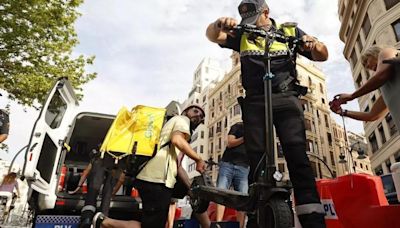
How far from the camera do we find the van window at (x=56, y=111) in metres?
4.43

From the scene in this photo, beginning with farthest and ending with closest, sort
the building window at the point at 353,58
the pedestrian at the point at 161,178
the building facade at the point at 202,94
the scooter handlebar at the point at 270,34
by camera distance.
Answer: the building facade at the point at 202,94, the building window at the point at 353,58, the pedestrian at the point at 161,178, the scooter handlebar at the point at 270,34

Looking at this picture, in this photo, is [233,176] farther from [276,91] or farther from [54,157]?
[54,157]

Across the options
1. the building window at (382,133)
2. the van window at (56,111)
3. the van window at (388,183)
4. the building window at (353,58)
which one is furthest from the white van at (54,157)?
the building window at (353,58)

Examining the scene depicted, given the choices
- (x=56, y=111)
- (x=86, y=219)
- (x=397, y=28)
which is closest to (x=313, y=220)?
(x=86, y=219)

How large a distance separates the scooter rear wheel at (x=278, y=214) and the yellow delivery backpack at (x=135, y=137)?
1804 millimetres

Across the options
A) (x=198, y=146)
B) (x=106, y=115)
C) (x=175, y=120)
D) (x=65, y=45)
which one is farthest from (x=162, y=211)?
(x=198, y=146)

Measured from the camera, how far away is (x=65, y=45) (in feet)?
38.3

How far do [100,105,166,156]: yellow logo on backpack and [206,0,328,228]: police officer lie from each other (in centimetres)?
152

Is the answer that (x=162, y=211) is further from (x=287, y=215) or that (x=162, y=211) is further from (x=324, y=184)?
(x=324, y=184)

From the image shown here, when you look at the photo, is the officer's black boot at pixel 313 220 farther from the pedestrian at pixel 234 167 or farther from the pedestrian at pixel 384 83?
the pedestrian at pixel 234 167

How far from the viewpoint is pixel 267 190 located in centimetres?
196

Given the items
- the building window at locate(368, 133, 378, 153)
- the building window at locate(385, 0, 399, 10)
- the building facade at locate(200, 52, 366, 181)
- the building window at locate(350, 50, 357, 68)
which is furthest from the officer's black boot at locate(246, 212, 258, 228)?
the building facade at locate(200, 52, 366, 181)

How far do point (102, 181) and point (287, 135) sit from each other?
301 centimetres

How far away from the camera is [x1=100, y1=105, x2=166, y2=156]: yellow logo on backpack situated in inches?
146
